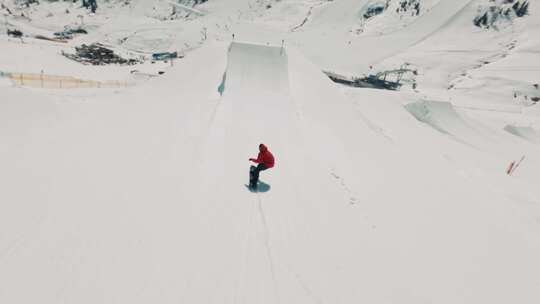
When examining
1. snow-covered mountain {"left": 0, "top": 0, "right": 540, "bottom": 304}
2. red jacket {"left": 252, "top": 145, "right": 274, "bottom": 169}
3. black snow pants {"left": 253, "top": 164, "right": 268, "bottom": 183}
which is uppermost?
red jacket {"left": 252, "top": 145, "right": 274, "bottom": 169}

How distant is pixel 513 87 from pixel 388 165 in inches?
2794

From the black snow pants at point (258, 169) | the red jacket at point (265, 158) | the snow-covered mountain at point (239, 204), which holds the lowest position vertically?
the snow-covered mountain at point (239, 204)

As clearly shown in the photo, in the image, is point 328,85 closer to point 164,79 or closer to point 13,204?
point 164,79

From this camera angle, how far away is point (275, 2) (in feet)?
631

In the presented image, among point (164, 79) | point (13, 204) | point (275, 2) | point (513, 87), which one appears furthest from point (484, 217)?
point (275, 2)

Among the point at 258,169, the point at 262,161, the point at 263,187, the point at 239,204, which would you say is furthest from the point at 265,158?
the point at 239,204

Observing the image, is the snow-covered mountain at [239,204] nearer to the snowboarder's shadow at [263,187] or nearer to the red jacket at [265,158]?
the snowboarder's shadow at [263,187]

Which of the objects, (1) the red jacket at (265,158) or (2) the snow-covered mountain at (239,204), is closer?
(2) the snow-covered mountain at (239,204)

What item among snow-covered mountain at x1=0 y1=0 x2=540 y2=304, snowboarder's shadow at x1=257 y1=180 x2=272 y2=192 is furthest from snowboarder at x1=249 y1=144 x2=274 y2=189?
snow-covered mountain at x1=0 y1=0 x2=540 y2=304

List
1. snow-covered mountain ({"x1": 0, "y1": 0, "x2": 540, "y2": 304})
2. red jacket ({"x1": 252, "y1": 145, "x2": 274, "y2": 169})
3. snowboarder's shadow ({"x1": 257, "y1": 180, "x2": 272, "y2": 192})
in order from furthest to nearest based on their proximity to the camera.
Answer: snowboarder's shadow ({"x1": 257, "y1": 180, "x2": 272, "y2": 192}) < red jacket ({"x1": 252, "y1": 145, "x2": 274, "y2": 169}) < snow-covered mountain ({"x1": 0, "y1": 0, "x2": 540, "y2": 304})

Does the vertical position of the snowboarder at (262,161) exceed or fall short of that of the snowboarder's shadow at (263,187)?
it exceeds it

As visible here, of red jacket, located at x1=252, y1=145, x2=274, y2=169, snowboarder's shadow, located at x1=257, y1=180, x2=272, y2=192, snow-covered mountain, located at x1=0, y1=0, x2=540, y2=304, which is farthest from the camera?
snowboarder's shadow, located at x1=257, y1=180, x2=272, y2=192

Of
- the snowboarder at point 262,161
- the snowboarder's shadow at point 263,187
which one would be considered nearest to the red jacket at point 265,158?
the snowboarder at point 262,161

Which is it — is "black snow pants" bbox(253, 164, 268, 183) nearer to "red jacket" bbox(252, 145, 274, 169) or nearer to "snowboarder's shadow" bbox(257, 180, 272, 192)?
"red jacket" bbox(252, 145, 274, 169)
